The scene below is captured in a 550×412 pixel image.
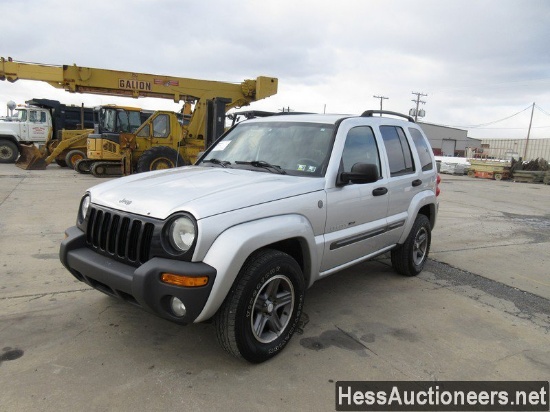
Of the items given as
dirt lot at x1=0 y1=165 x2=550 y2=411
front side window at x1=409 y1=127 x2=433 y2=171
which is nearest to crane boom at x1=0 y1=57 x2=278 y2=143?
front side window at x1=409 y1=127 x2=433 y2=171

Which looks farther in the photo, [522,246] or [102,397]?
[522,246]

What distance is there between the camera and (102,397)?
96.0 inches

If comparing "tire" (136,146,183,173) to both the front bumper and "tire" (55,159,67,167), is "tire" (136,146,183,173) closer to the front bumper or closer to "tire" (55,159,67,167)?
"tire" (55,159,67,167)

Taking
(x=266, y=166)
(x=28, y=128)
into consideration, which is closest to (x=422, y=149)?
(x=266, y=166)

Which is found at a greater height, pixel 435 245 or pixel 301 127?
pixel 301 127

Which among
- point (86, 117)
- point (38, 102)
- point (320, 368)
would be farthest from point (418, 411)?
point (86, 117)

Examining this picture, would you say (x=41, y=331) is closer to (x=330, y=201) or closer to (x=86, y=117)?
(x=330, y=201)

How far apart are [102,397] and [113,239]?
40.0 inches

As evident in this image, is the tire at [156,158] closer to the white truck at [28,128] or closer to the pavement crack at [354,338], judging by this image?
the white truck at [28,128]

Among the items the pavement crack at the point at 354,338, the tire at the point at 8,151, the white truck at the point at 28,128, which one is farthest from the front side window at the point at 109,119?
the pavement crack at the point at 354,338

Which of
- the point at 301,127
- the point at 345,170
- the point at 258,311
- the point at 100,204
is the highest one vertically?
the point at 301,127

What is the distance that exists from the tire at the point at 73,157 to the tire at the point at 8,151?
4.56 m

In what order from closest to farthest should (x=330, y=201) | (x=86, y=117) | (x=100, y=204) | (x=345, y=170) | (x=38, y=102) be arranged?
(x=100, y=204)
(x=330, y=201)
(x=345, y=170)
(x=38, y=102)
(x=86, y=117)

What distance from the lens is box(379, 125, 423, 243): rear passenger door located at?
Answer: 4215 millimetres
